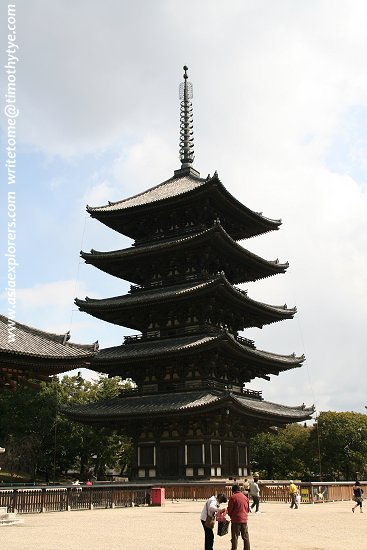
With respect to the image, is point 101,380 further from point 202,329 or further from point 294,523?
point 294,523

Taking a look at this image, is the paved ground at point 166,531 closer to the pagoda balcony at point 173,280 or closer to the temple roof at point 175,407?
the temple roof at point 175,407

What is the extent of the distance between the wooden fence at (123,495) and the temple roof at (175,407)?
4.42 meters

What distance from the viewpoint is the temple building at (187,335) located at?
40.5m

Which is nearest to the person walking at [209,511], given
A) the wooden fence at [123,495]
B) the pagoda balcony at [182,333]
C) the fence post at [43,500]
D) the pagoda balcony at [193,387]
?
the wooden fence at [123,495]

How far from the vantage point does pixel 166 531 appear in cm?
2150

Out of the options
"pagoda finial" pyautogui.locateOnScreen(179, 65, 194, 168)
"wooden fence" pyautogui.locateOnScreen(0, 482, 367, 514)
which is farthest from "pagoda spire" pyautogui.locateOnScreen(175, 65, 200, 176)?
"wooden fence" pyautogui.locateOnScreen(0, 482, 367, 514)

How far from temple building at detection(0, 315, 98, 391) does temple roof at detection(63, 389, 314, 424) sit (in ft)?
35.9

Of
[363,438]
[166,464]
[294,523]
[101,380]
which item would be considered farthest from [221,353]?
[363,438]

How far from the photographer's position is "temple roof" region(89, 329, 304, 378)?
3994 cm

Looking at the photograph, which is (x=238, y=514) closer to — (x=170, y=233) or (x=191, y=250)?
(x=191, y=250)

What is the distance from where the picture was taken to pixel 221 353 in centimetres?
4247

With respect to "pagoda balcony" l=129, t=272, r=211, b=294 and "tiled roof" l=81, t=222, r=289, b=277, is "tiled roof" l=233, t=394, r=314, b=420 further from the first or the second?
"tiled roof" l=81, t=222, r=289, b=277

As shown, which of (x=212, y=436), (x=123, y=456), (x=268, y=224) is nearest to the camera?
(x=212, y=436)

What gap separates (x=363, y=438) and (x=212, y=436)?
40225 mm
